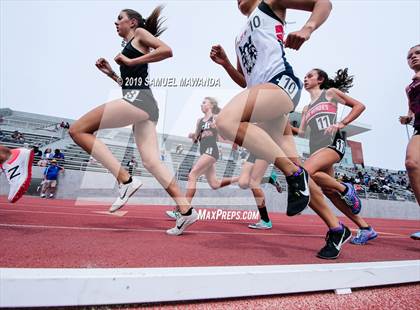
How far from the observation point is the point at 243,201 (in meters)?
11.9

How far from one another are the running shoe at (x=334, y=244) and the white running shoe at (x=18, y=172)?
8.63ft

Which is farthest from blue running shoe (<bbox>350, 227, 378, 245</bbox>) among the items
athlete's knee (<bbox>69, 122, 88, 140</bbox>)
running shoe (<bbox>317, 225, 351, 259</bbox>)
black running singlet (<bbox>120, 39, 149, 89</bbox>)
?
athlete's knee (<bbox>69, 122, 88, 140</bbox>)

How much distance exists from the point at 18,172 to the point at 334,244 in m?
2.83

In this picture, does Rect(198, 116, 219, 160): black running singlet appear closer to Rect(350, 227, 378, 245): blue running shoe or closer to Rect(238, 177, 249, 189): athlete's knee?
Rect(238, 177, 249, 189): athlete's knee

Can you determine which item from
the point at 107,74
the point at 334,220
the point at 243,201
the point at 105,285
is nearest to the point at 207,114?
the point at 107,74

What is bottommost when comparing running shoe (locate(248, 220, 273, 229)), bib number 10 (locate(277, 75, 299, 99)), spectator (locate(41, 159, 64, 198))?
spectator (locate(41, 159, 64, 198))

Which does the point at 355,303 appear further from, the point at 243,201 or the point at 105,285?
the point at 243,201

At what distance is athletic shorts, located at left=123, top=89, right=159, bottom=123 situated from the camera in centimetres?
297

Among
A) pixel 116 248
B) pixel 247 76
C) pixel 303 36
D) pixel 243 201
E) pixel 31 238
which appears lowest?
pixel 243 201

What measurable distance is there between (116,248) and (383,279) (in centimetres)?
165

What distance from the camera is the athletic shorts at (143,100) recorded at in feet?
9.76

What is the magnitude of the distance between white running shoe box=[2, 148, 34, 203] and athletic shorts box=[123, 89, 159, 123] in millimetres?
1097

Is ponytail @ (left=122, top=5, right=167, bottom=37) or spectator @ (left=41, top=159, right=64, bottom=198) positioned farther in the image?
spectator @ (left=41, top=159, right=64, bottom=198)

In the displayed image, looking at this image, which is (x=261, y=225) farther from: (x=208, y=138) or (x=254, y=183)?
(x=208, y=138)
